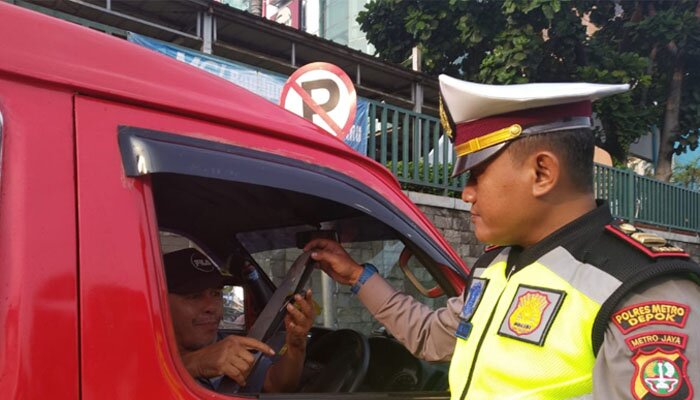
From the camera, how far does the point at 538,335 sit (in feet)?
3.46

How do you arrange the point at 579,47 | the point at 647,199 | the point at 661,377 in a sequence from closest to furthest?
the point at 661,377, the point at 579,47, the point at 647,199

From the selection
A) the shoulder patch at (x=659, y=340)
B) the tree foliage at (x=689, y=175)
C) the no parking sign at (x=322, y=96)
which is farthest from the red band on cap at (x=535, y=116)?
the tree foliage at (x=689, y=175)

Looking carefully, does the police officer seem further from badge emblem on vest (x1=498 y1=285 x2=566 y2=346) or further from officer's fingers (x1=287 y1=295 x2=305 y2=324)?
officer's fingers (x1=287 y1=295 x2=305 y2=324)

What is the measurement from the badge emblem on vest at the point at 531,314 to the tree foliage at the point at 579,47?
10077 mm

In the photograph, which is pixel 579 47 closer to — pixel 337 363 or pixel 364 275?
pixel 337 363

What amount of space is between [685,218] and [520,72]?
583 cm

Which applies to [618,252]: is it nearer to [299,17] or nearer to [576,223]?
[576,223]

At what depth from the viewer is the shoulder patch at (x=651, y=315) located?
92 centimetres

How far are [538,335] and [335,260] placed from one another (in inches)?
30.2

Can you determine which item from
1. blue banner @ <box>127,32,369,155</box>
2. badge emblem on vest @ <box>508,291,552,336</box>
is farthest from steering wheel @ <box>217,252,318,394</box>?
blue banner @ <box>127,32,369,155</box>

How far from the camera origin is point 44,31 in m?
1.14

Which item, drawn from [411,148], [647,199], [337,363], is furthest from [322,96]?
[647,199]

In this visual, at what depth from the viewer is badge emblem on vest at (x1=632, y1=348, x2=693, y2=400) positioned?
890mm

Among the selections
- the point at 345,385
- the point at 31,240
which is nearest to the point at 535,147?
the point at 31,240
